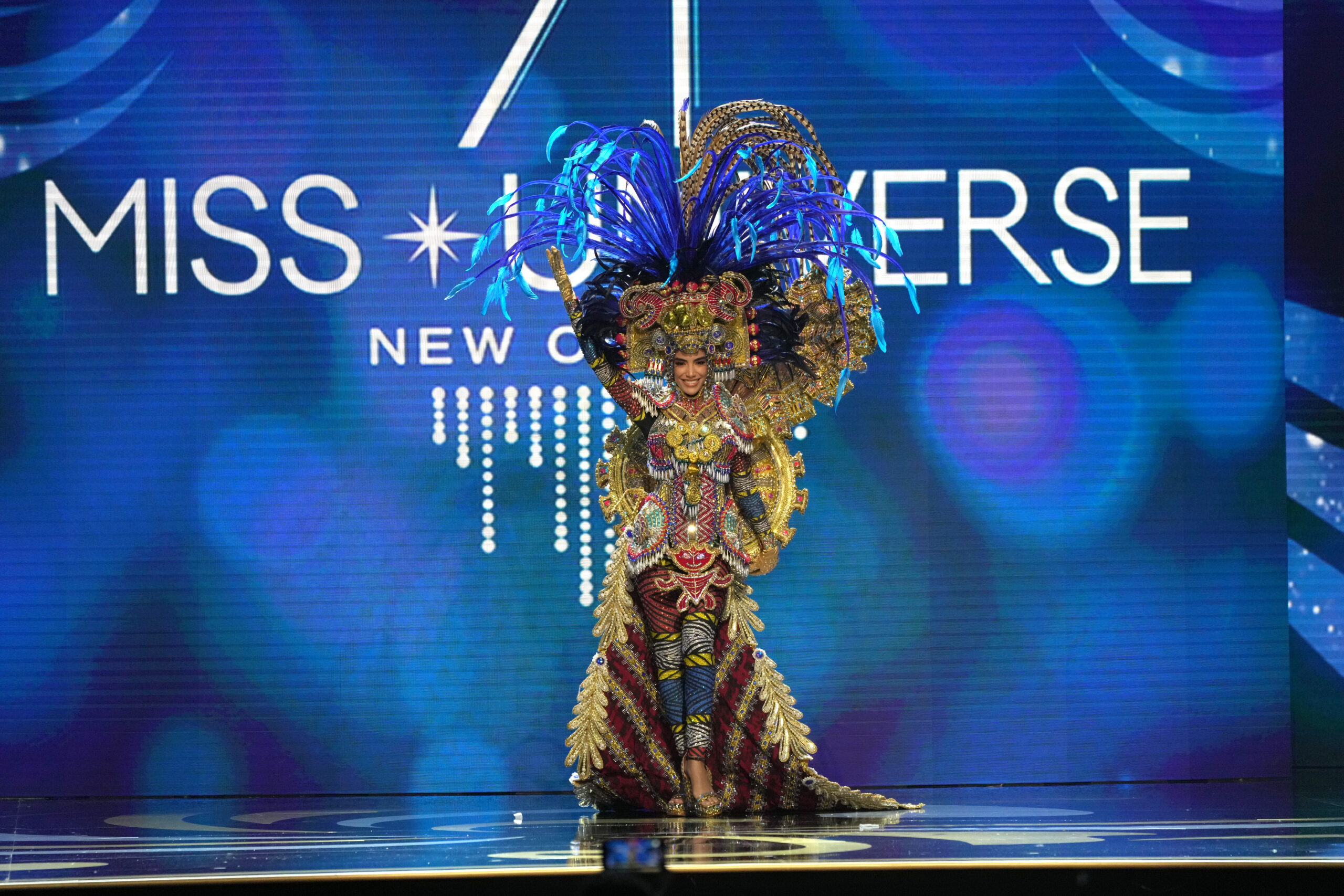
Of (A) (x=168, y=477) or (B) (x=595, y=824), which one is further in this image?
(A) (x=168, y=477)

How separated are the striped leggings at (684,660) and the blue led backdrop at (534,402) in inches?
51.1

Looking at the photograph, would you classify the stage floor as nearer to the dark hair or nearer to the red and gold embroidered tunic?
the red and gold embroidered tunic

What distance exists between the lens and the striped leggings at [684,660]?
471 centimetres

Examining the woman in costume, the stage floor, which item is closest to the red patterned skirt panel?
the woman in costume

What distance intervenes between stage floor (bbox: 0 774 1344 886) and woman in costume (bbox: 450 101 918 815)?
0.73 ft

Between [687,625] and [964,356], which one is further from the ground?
[964,356]

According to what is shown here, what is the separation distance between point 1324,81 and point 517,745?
4378 mm

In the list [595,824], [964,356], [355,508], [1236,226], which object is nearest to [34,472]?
[355,508]

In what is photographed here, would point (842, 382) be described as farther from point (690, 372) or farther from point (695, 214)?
point (695, 214)

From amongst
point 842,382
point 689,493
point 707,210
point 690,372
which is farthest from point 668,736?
point 707,210

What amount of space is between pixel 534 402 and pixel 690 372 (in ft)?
4.59

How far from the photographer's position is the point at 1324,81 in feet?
20.8

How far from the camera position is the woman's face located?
188 inches

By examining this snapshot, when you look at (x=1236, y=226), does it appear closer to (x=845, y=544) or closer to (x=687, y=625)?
(x=845, y=544)
